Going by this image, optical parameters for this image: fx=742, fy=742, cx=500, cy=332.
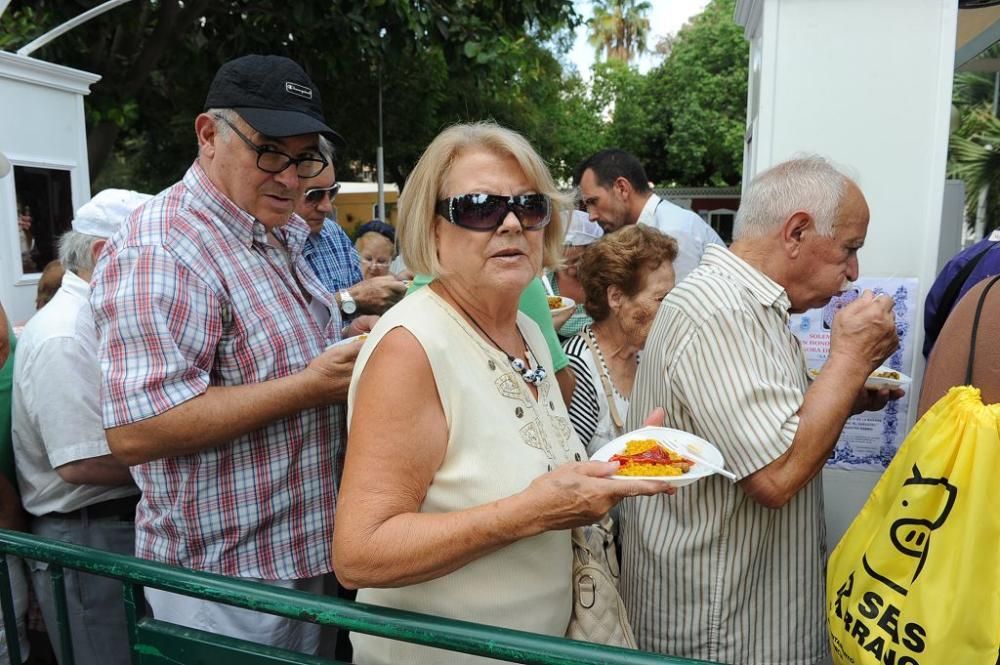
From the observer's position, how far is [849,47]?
2938 mm

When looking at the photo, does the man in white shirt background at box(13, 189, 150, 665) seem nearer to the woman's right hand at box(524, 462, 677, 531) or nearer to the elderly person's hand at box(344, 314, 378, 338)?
the elderly person's hand at box(344, 314, 378, 338)

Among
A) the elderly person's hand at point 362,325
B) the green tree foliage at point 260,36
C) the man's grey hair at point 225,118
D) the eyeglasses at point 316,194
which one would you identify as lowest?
the elderly person's hand at point 362,325

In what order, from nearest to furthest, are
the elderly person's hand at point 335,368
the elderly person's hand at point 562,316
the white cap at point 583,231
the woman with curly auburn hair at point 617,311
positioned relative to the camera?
the elderly person's hand at point 335,368 < the woman with curly auburn hair at point 617,311 < the elderly person's hand at point 562,316 < the white cap at point 583,231

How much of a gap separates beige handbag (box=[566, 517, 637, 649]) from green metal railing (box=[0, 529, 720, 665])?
0.48 meters

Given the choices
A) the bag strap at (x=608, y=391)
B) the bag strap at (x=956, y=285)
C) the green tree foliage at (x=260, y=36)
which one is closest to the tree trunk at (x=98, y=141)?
the green tree foliage at (x=260, y=36)

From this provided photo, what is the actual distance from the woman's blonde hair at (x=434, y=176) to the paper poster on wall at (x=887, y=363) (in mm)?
1820

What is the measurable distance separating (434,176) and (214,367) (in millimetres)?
780

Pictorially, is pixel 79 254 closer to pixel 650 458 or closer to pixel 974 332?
pixel 650 458

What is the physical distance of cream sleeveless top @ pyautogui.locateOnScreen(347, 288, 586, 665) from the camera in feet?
4.97

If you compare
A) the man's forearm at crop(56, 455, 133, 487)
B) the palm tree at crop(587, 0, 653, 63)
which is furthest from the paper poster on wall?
the palm tree at crop(587, 0, 653, 63)

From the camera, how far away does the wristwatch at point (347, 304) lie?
2756mm

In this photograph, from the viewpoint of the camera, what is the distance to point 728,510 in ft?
6.39

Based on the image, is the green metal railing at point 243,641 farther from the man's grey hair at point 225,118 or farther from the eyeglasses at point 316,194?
the eyeglasses at point 316,194

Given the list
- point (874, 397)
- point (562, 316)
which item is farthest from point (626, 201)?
point (874, 397)
